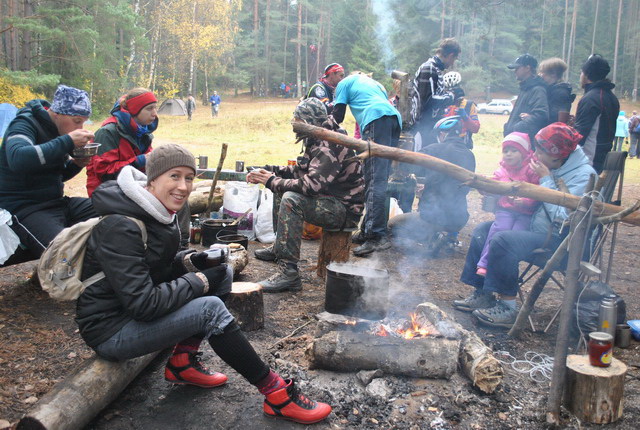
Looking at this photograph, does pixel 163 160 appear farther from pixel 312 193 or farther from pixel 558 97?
pixel 558 97

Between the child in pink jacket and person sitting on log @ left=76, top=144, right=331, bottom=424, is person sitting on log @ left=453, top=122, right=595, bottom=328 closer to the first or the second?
the child in pink jacket

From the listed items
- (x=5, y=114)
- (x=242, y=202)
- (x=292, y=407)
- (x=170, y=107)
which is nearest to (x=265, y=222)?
(x=242, y=202)

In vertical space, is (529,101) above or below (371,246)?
above

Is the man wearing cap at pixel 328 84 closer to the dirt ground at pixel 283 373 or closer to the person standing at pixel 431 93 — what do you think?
the person standing at pixel 431 93

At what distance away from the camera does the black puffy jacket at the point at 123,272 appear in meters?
2.29

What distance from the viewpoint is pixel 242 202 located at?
644 cm

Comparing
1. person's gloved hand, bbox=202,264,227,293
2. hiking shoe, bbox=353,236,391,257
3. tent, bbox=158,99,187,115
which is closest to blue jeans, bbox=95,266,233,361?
person's gloved hand, bbox=202,264,227,293

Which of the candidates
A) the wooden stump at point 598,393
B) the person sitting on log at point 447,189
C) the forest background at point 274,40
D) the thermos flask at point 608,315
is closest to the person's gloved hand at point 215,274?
the wooden stump at point 598,393

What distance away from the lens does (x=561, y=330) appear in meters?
2.69

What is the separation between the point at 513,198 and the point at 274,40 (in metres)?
44.7

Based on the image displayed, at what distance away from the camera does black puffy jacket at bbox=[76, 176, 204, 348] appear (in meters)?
2.29

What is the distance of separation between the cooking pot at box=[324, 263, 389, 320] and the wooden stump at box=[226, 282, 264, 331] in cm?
55

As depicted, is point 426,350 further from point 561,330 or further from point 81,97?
point 81,97

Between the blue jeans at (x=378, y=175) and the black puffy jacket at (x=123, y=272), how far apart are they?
12.2 ft
